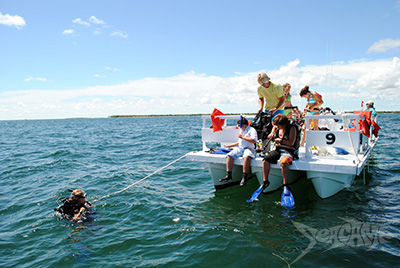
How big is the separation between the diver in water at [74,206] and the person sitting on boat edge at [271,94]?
15.9 ft

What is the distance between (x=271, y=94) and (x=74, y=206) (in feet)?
17.3

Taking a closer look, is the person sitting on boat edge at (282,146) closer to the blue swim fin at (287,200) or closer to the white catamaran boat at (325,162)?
the white catamaran boat at (325,162)

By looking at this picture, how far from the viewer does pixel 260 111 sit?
7.40 metres

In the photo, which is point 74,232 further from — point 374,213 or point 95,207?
point 374,213

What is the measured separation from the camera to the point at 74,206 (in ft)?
20.9

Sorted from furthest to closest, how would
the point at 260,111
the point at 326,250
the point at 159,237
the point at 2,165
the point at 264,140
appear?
1. the point at 2,165
2. the point at 260,111
3. the point at 264,140
4. the point at 159,237
5. the point at 326,250

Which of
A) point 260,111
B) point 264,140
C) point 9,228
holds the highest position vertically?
point 260,111

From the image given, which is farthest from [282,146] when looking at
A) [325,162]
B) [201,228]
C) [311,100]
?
[311,100]

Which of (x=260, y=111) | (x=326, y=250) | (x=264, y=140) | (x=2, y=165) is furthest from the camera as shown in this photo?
(x=2, y=165)

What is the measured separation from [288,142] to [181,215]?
9.35 feet

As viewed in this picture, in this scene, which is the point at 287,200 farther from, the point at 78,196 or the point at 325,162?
the point at 78,196

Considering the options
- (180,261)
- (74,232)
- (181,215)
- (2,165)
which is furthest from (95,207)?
(2,165)

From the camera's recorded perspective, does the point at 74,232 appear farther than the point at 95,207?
No

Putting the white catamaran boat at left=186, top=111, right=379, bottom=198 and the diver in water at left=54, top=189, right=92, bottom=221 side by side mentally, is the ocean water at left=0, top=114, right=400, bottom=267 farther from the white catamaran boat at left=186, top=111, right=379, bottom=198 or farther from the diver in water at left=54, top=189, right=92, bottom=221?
the white catamaran boat at left=186, top=111, right=379, bottom=198
